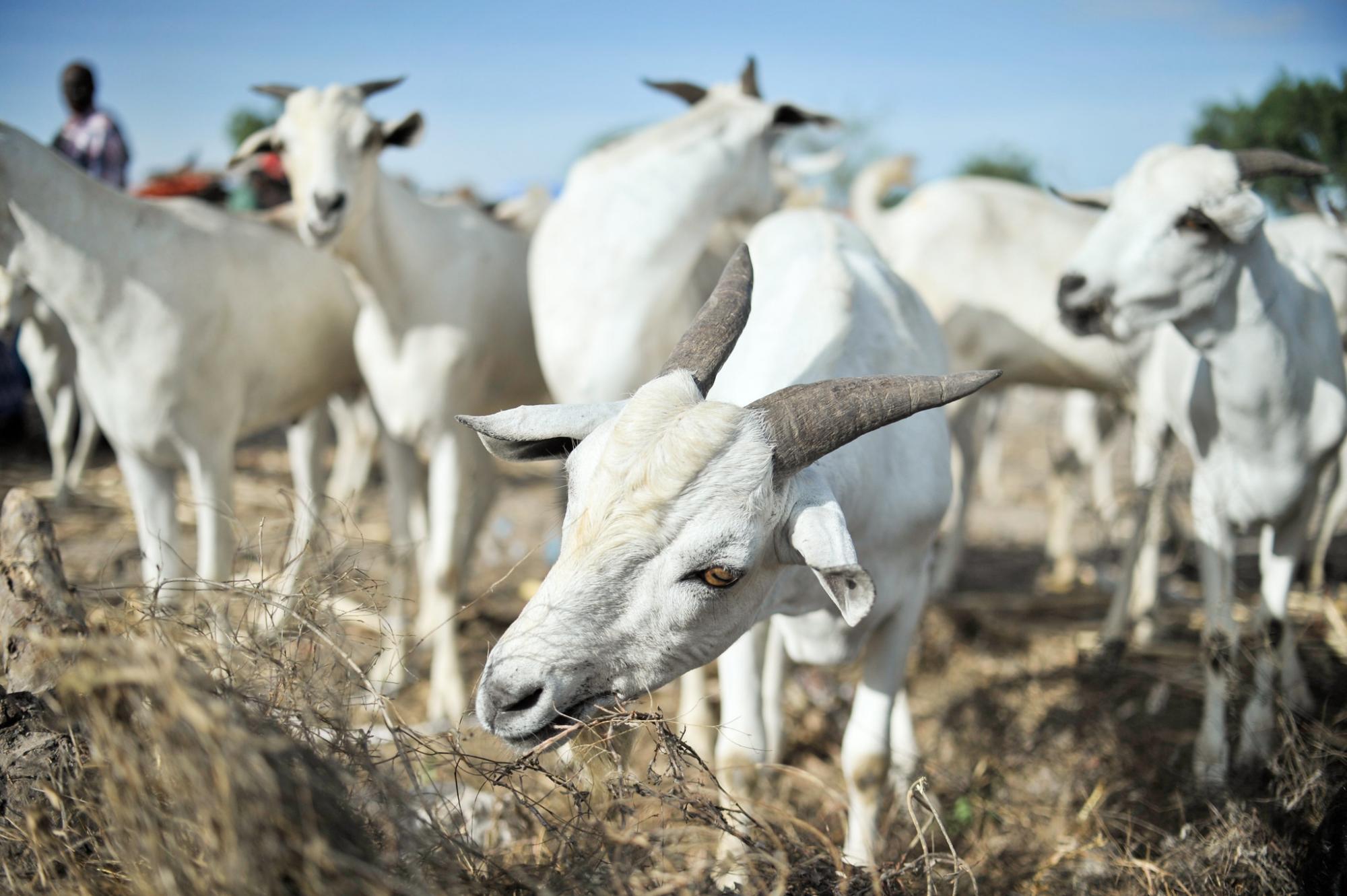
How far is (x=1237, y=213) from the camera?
12.5 ft

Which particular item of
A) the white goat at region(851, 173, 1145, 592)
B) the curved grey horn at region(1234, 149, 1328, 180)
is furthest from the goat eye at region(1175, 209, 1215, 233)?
the white goat at region(851, 173, 1145, 592)

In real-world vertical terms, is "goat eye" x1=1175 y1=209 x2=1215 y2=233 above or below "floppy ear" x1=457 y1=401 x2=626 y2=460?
above

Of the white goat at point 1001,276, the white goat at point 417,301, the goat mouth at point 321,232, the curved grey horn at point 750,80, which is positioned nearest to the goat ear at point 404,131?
the white goat at point 417,301

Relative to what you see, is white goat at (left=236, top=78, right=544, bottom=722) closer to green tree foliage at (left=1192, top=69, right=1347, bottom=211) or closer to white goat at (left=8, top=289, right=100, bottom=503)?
white goat at (left=8, top=289, right=100, bottom=503)

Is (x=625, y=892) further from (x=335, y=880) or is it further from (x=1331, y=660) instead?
(x=1331, y=660)

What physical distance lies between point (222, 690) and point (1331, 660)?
223 inches

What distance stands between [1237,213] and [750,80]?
3.00m

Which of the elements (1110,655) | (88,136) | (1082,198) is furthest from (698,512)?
(88,136)

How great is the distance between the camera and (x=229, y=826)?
5.80 feet

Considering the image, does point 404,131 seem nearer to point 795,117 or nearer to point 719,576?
point 795,117

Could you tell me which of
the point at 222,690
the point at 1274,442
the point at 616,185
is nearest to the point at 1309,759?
the point at 1274,442

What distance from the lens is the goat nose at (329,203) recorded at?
4660mm

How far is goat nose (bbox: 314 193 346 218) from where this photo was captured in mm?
4660

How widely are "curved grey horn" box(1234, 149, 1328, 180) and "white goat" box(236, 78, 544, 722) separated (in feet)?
9.63
